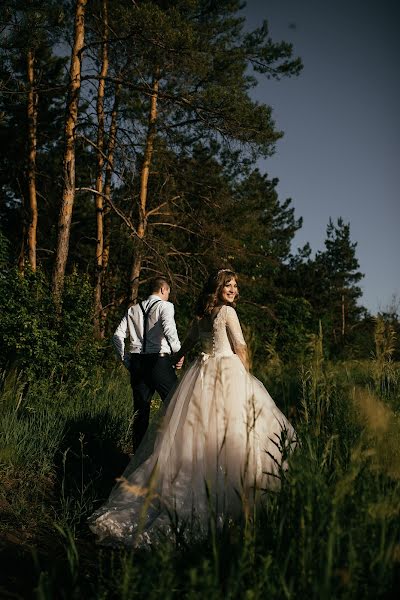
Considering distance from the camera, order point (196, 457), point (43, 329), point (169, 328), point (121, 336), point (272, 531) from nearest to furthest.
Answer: point (272, 531) → point (196, 457) → point (169, 328) → point (121, 336) → point (43, 329)

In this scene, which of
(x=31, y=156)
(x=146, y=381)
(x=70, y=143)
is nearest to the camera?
(x=146, y=381)

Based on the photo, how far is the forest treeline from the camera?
9.38 m

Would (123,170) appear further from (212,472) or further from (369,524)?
(369,524)

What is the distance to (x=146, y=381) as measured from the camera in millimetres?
6535

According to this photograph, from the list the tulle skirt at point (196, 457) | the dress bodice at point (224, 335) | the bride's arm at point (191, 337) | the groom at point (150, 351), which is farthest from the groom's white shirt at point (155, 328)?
the tulle skirt at point (196, 457)

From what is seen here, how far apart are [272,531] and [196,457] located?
1640 millimetres

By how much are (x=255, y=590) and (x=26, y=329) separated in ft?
23.9

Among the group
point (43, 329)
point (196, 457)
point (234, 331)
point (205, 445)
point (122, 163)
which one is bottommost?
point (196, 457)

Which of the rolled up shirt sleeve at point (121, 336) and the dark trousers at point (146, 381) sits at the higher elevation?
the rolled up shirt sleeve at point (121, 336)

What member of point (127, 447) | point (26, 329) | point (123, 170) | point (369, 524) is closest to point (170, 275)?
point (123, 170)

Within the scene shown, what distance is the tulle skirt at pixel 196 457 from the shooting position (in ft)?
13.2

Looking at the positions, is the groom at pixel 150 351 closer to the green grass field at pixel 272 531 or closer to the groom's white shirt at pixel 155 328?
the groom's white shirt at pixel 155 328

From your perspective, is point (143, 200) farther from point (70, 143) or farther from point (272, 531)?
point (272, 531)

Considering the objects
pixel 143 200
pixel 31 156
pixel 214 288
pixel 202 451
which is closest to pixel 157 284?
pixel 214 288
